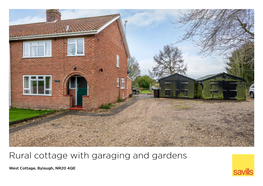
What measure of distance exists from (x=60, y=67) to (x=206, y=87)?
14920 millimetres

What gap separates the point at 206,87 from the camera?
16562mm

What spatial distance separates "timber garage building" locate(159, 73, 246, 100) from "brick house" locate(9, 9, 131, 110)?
902cm

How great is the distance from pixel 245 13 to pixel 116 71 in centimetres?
1156

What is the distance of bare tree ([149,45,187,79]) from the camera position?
26.4 meters

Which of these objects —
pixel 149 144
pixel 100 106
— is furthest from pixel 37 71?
pixel 149 144

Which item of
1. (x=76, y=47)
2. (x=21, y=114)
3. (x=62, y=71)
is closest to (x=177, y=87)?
(x=76, y=47)

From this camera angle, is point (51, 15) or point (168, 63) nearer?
point (51, 15)

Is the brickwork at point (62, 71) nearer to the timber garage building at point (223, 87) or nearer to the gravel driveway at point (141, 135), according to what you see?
the gravel driveway at point (141, 135)

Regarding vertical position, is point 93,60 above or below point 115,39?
below

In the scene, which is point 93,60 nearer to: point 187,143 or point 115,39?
point 115,39

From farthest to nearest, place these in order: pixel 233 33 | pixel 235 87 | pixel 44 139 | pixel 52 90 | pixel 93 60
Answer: pixel 235 87 < pixel 52 90 < pixel 93 60 < pixel 233 33 < pixel 44 139

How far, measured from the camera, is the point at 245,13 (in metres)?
5.21
